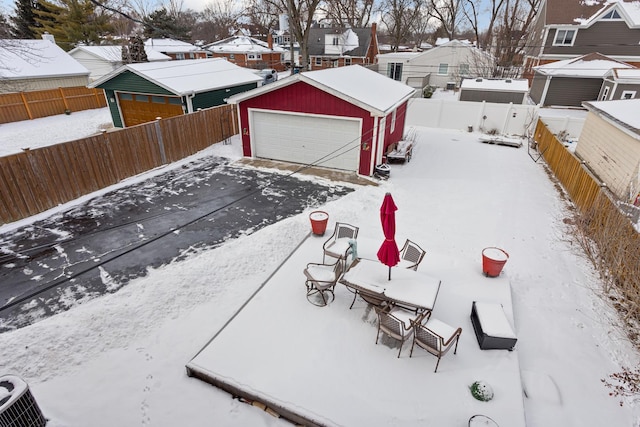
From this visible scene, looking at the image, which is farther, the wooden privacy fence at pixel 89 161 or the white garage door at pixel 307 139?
the white garage door at pixel 307 139

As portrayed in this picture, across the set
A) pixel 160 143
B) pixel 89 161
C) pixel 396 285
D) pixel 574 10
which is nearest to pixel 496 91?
pixel 574 10

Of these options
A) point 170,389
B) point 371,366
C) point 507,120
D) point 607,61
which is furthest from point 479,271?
point 607,61

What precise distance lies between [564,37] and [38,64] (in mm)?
40419

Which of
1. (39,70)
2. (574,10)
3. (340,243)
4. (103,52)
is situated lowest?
(340,243)

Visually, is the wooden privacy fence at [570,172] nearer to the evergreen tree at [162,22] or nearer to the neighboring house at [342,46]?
the neighboring house at [342,46]

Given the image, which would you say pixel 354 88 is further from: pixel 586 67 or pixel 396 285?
pixel 586 67

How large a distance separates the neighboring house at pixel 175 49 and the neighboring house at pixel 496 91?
38.0 meters

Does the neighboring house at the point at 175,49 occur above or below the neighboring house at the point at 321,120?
above

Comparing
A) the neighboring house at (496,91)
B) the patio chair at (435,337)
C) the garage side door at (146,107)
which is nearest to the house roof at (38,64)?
the garage side door at (146,107)

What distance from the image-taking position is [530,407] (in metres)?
4.71

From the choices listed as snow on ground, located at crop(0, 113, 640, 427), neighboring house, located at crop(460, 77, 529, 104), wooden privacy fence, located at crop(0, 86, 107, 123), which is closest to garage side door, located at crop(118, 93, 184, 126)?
wooden privacy fence, located at crop(0, 86, 107, 123)

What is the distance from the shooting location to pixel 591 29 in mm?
27578

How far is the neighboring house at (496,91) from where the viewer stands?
21.6 meters

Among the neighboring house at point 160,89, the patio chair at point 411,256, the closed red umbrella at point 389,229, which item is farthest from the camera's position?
the neighboring house at point 160,89
